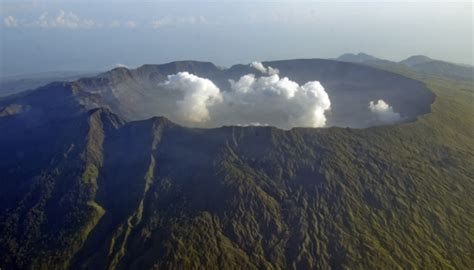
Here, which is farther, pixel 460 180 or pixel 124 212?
pixel 460 180

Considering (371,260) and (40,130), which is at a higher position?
(40,130)

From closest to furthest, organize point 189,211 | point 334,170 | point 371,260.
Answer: point 371,260
point 189,211
point 334,170

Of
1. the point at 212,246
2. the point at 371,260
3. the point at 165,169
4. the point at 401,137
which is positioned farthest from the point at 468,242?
the point at 165,169

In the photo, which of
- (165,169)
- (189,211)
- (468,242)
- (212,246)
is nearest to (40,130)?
(165,169)

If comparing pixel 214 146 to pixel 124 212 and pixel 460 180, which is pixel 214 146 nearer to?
pixel 124 212

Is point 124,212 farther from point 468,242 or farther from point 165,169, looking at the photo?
Result: point 468,242

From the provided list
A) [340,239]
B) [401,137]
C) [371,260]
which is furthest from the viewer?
[401,137]
